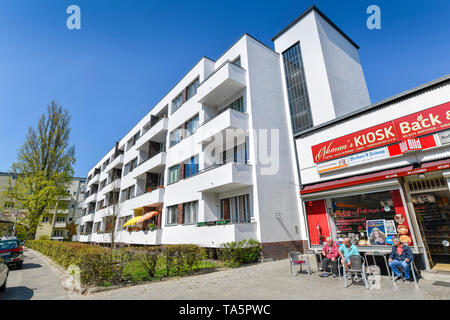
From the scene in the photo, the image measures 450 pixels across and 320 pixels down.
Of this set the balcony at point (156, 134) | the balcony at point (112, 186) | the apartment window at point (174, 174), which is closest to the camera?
the apartment window at point (174, 174)

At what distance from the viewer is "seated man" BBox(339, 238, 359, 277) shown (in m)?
7.88

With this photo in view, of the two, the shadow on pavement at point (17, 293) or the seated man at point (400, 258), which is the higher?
the seated man at point (400, 258)

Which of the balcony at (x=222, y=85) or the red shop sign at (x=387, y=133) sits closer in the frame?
the red shop sign at (x=387, y=133)

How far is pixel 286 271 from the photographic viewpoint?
9742 mm

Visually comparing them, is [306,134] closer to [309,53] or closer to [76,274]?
[309,53]

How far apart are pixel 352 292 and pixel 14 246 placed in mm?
19251

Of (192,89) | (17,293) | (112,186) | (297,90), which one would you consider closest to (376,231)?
(297,90)

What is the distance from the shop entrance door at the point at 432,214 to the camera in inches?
342

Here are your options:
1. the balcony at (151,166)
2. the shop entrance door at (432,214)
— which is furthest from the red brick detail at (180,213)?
the shop entrance door at (432,214)

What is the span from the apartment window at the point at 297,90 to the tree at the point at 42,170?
30408 mm

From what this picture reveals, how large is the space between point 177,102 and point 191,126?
528 cm

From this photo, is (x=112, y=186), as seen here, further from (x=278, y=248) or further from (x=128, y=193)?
Answer: (x=278, y=248)

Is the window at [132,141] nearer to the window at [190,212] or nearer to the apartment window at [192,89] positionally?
the apartment window at [192,89]

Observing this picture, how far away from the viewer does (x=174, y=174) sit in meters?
20.6
